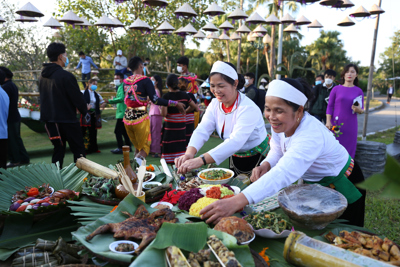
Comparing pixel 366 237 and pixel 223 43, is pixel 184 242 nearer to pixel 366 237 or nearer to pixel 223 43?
pixel 366 237

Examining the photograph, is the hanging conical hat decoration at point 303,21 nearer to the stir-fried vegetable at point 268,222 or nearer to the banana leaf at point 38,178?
the banana leaf at point 38,178

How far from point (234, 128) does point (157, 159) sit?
398 cm

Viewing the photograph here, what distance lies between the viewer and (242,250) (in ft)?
4.27

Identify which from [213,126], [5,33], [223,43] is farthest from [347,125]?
[223,43]

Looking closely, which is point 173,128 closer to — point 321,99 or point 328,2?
point 321,99

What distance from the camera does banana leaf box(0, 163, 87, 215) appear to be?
2281mm

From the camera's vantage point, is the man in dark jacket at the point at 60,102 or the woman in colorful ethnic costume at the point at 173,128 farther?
the woman in colorful ethnic costume at the point at 173,128

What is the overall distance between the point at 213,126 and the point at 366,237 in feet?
5.99

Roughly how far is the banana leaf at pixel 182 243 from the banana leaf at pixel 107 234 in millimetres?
92

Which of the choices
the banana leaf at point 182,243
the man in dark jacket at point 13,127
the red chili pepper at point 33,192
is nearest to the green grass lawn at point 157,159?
the man in dark jacket at point 13,127

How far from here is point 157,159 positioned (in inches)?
254

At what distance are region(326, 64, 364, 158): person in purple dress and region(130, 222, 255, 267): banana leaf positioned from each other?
3.92m

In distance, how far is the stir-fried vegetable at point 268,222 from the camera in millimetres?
1585

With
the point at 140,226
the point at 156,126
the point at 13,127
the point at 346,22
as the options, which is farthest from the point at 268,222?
the point at 346,22
